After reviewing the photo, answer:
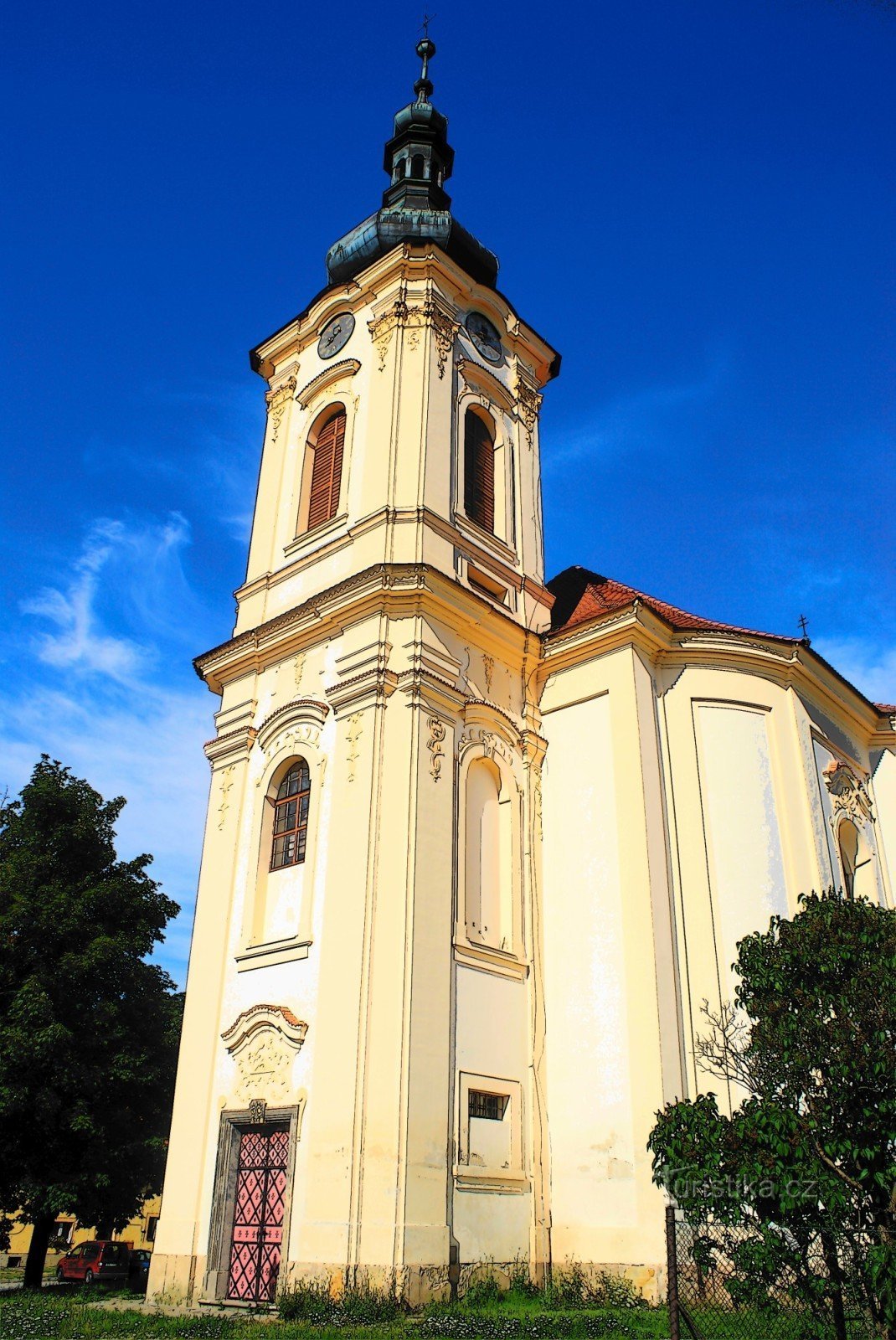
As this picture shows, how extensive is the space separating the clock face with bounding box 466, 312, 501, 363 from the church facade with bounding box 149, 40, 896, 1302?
0.38ft

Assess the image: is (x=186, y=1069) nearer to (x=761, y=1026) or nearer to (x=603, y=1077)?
(x=603, y=1077)

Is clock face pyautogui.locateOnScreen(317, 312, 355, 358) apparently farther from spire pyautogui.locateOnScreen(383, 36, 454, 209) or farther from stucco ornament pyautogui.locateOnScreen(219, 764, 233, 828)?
stucco ornament pyautogui.locateOnScreen(219, 764, 233, 828)

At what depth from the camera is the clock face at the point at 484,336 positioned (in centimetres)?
2122

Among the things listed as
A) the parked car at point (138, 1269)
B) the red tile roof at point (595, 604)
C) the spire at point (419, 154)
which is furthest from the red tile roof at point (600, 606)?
the parked car at point (138, 1269)

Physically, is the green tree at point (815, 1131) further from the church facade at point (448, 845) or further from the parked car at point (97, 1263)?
the parked car at point (97, 1263)

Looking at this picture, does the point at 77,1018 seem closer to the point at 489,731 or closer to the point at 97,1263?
the point at 489,731

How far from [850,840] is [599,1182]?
332 inches

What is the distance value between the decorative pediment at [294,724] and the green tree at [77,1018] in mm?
5827

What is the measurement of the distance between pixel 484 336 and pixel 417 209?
334 cm

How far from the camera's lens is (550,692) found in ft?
60.5

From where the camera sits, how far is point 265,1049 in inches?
595

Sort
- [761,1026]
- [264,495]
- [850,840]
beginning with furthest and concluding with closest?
1. [264,495]
2. [850,840]
3. [761,1026]

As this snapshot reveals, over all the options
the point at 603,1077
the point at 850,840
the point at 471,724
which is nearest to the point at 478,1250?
the point at 603,1077

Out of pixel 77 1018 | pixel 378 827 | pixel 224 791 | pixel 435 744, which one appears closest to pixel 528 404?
pixel 435 744
